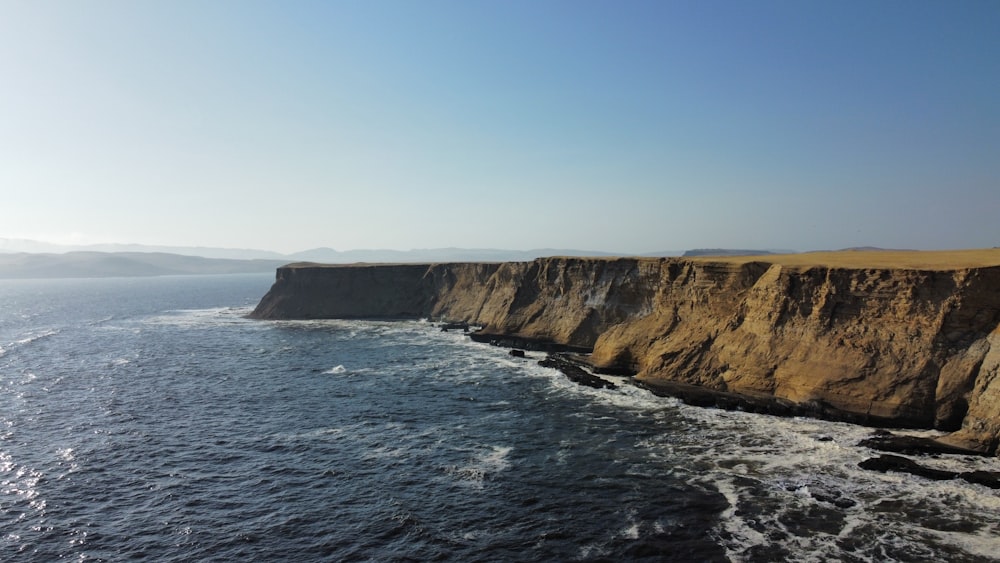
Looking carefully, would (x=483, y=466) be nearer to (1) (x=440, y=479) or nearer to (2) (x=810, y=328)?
(1) (x=440, y=479)

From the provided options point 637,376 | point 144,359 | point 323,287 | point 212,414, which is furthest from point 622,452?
point 323,287

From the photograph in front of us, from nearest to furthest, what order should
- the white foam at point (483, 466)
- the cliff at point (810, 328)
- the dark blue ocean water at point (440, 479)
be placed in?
the dark blue ocean water at point (440, 479) < the white foam at point (483, 466) < the cliff at point (810, 328)

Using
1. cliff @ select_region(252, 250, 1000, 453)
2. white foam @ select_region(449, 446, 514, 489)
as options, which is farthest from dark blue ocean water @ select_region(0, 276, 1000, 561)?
cliff @ select_region(252, 250, 1000, 453)

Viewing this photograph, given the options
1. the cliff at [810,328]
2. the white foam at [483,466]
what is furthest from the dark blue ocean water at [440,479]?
the cliff at [810,328]

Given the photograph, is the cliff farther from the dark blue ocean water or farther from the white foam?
the white foam

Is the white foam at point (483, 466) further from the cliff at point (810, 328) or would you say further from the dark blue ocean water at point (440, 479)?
the cliff at point (810, 328)

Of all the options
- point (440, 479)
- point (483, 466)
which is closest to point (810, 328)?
point (483, 466)
